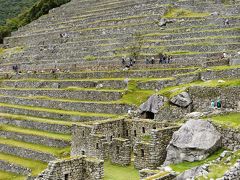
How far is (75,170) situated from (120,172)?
7.80 ft

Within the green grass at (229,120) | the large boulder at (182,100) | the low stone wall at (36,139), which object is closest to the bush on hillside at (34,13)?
the low stone wall at (36,139)

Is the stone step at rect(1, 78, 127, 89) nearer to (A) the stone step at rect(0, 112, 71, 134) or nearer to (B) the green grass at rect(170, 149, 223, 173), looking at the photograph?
(A) the stone step at rect(0, 112, 71, 134)

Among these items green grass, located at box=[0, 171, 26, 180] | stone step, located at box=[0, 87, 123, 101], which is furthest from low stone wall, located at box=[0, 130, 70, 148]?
stone step, located at box=[0, 87, 123, 101]

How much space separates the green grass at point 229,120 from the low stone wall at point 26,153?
12871 millimetres

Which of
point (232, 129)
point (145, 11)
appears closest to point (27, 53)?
point (145, 11)

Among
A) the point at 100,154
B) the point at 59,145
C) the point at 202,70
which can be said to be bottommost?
the point at 59,145

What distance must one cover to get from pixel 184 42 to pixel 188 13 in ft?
30.6

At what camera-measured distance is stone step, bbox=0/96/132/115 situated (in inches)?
1124

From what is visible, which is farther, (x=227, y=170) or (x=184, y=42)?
(x=184, y=42)

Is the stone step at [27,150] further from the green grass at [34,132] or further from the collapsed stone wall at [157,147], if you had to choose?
the collapsed stone wall at [157,147]

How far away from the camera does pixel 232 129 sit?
50.5ft

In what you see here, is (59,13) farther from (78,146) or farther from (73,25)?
(78,146)

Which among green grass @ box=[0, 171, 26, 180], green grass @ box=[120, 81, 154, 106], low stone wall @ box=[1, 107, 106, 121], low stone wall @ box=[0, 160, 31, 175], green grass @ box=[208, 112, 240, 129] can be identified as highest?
green grass @ box=[208, 112, 240, 129]

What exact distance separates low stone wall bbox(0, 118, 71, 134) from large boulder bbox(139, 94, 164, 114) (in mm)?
6657
